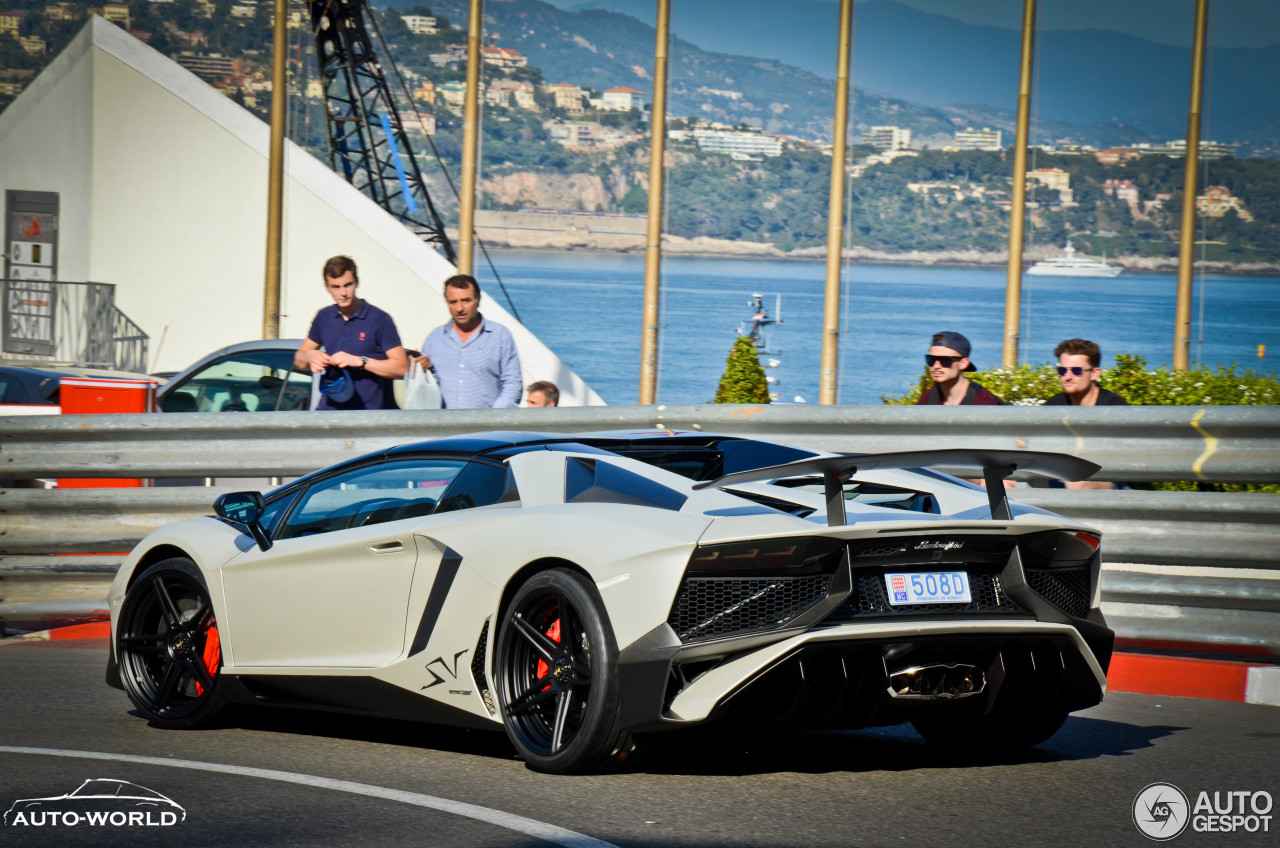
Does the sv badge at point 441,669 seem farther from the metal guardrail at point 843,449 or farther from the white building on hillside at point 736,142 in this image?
the white building on hillside at point 736,142

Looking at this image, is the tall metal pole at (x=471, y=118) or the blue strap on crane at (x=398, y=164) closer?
the tall metal pole at (x=471, y=118)

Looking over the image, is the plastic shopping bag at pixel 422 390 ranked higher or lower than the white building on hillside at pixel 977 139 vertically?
lower

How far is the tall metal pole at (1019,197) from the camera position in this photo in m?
22.5

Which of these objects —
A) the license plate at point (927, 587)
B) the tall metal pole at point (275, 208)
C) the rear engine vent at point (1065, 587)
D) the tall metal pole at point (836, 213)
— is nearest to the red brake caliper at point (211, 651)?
the license plate at point (927, 587)

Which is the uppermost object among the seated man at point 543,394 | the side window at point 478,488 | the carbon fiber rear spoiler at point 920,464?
the carbon fiber rear spoiler at point 920,464

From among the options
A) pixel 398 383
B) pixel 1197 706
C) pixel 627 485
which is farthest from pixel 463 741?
pixel 398 383

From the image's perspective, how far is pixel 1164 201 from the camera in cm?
2825

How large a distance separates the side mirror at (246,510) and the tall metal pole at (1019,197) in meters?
17.0

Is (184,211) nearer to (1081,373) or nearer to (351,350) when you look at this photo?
(351,350)

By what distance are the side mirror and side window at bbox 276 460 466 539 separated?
95mm

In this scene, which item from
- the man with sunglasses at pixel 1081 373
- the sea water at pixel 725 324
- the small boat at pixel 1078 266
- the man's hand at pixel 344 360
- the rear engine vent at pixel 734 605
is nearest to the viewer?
the rear engine vent at pixel 734 605

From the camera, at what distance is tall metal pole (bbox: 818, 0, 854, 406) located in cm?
2186

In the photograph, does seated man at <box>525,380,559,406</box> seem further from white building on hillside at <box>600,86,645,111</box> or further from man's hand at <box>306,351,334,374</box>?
white building on hillside at <box>600,86,645,111</box>

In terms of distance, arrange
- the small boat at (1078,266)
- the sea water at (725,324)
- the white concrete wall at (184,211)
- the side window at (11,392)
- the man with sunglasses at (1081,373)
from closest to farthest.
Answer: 1. the man with sunglasses at (1081,373)
2. the side window at (11,392)
3. the white concrete wall at (184,211)
4. the sea water at (725,324)
5. the small boat at (1078,266)
